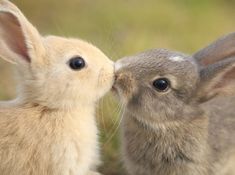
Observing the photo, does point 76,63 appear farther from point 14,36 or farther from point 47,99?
point 14,36

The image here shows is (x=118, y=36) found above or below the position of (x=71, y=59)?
above

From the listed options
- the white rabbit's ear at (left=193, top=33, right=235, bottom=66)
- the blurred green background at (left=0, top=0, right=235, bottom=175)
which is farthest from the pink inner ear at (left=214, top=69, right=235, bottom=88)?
the blurred green background at (left=0, top=0, right=235, bottom=175)

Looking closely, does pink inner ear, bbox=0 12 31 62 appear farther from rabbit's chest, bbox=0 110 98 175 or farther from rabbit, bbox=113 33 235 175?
rabbit, bbox=113 33 235 175

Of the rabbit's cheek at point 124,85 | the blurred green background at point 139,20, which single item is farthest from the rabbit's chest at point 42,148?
the blurred green background at point 139,20

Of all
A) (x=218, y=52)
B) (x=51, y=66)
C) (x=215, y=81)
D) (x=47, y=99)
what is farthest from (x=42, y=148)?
(x=218, y=52)

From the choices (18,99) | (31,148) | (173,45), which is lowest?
(31,148)

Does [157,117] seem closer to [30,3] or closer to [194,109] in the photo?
[194,109]

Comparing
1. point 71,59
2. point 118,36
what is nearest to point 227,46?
point 71,59
